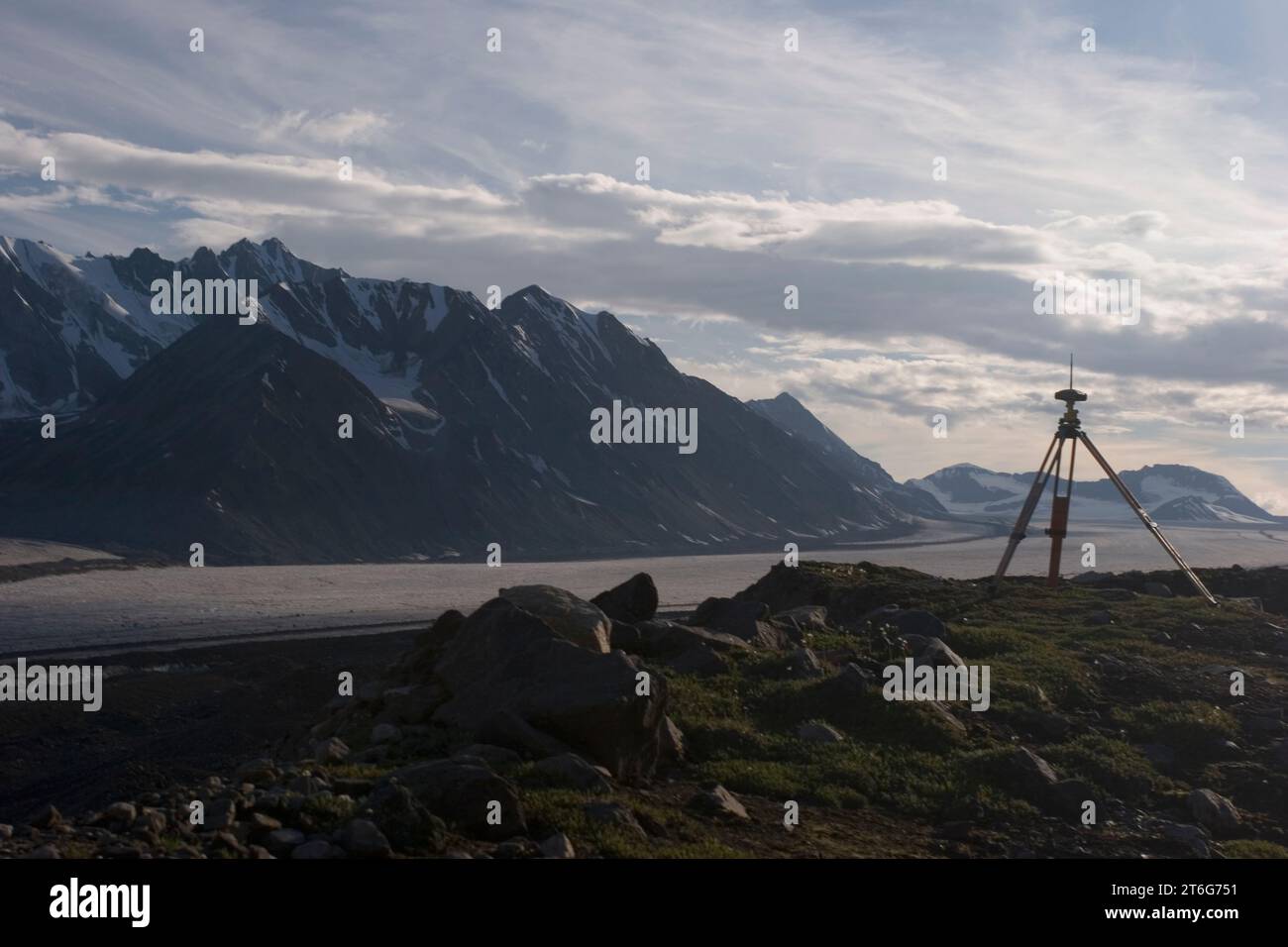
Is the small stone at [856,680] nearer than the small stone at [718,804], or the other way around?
the small stone at [718,804]

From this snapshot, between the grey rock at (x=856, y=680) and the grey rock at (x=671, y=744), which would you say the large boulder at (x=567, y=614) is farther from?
the grey rock at (x=856, y=680)

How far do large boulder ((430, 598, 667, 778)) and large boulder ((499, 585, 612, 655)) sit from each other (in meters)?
1.34

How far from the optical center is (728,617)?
1118 inches

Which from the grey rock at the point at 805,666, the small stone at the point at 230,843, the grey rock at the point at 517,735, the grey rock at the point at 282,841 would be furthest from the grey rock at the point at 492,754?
the grey rock at the point at 805,666

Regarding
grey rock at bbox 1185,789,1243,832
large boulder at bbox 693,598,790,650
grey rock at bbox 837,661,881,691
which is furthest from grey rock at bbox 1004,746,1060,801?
large boulder at bbox 693,598,790,650

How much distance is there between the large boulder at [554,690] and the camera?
17.3m

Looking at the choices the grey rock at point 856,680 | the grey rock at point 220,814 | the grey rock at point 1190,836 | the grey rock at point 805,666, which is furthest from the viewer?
the grey rock at point 805,666

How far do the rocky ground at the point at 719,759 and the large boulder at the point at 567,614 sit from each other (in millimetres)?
62

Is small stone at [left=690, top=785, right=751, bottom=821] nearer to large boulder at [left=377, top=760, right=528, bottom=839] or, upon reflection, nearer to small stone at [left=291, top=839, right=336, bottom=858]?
large boulder at [left=377, top=760, right=528, bottom=839]

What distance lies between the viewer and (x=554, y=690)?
1792cm

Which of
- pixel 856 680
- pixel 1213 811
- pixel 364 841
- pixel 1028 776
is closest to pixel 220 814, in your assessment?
pixel 364 841

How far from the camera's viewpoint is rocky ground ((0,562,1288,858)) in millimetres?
13695

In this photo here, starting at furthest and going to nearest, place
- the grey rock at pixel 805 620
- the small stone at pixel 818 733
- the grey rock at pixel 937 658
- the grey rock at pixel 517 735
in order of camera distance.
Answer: the grey rock at pixel 805 620
the grey rock at pixel 937 658
the small stone at pixel 818 733
the grey rock at pixel 517 735

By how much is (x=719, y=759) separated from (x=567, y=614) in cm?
416
